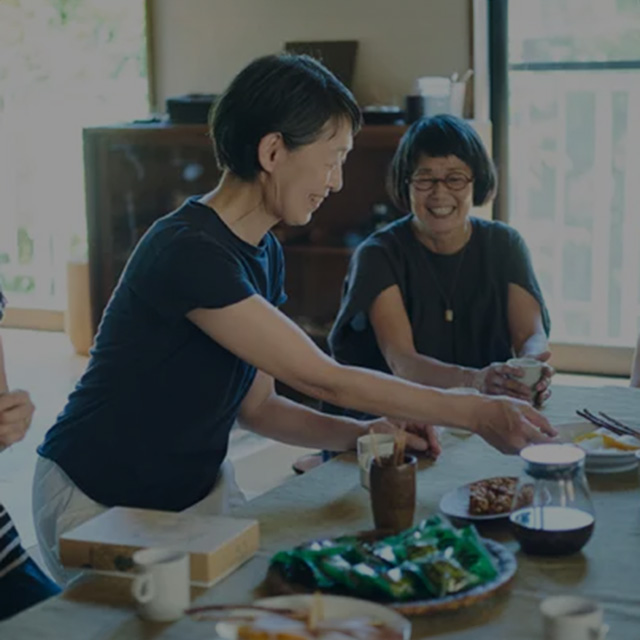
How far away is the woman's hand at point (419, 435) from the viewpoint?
2.29 meters

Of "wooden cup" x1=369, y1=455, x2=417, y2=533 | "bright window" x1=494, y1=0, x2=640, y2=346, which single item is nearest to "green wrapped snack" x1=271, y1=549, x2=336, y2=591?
"wooden cup" x1=369, y1=455, x2=417, y2=533

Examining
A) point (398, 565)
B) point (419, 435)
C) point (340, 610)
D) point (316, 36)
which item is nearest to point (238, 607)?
point (340, 610)

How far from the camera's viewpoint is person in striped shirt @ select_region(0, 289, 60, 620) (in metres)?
1.96

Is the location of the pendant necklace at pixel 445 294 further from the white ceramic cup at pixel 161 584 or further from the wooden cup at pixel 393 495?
the white ceramic cup at pixel 161 584

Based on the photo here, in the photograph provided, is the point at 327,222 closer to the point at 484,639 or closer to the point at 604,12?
the point at 604,12

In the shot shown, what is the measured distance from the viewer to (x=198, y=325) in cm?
211

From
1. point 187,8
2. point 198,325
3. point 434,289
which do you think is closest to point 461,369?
point 434,289

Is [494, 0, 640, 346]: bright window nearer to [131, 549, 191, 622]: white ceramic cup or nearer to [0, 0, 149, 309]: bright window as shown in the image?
[0, 0, 149, 309]: bright window

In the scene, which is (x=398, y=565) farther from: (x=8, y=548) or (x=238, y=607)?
(x=8, y=548)

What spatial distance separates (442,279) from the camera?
10.0 ft

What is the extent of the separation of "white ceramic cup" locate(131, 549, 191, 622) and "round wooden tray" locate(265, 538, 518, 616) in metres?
0.13

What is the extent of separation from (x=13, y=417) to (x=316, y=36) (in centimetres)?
391

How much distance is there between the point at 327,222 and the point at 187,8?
1.24 meters

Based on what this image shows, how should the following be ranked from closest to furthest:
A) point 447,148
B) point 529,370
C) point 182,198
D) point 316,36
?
1. point 529,370
2. point 447,148
3. point 316,36
4. point 182,198
